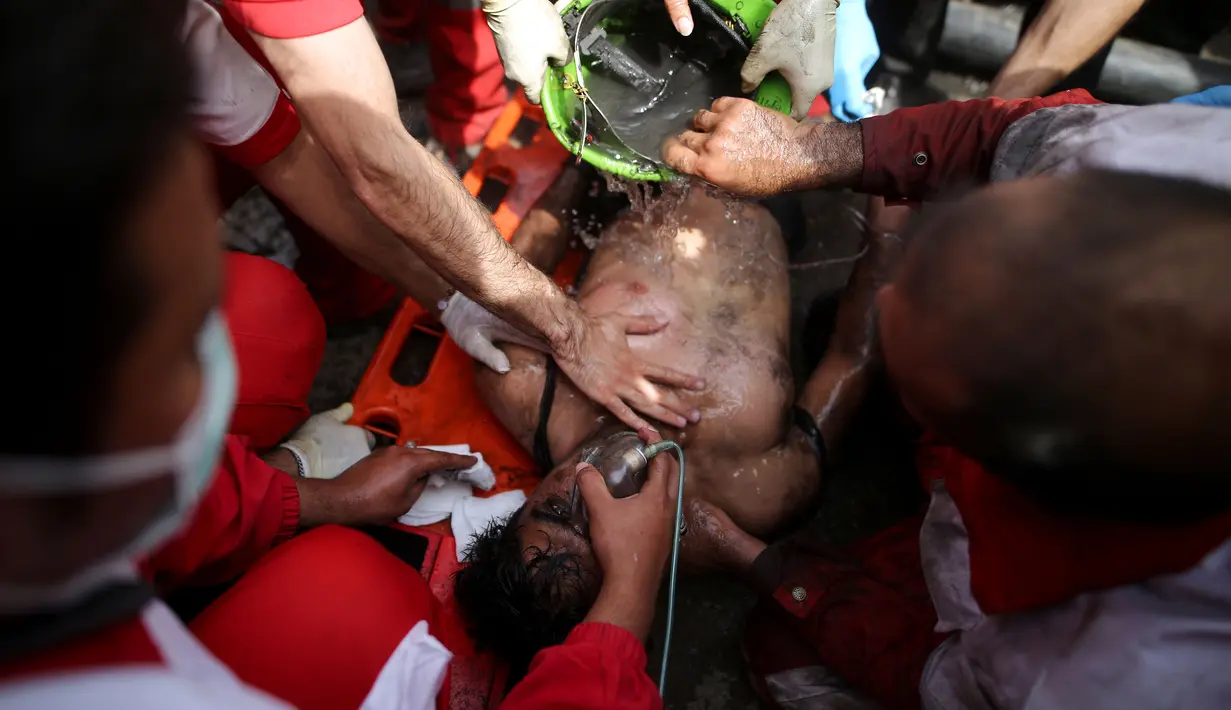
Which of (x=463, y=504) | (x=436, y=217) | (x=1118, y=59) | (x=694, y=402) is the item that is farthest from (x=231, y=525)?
(x=1118, y=59)

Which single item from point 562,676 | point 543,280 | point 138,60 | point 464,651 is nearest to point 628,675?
point 562,676

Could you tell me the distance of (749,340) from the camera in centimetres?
195

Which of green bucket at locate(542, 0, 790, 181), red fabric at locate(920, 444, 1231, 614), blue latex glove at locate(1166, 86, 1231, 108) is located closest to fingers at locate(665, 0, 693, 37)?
green bucket at locate(542, 0, 790, 181)

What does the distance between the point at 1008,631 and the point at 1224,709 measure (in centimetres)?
29

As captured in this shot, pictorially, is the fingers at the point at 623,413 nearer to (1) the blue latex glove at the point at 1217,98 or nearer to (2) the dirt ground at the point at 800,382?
(2) the dirt ground at the point at 800,382

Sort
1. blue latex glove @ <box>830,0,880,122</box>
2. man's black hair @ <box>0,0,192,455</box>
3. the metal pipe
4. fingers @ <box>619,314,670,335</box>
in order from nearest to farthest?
1. man's black hair @ <box>0,0,192,455</box>
2. fingers @ <box>619,314,670,335</box>
3. blue latex glove @ <box>830,0,880,122</box>
4. the metal pipe

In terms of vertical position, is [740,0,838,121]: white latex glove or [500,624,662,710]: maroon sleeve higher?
[740,0,838,121]: white latex glove

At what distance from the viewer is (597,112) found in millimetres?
1795

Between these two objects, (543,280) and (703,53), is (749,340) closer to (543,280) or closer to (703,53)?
(543,280)

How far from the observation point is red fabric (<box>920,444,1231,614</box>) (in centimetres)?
95

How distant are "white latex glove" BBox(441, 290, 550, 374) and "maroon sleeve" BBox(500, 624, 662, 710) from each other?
31.4 inches

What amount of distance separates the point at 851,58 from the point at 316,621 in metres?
2.21

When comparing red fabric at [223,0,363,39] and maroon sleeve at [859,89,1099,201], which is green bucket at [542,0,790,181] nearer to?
maroon sleeve at [859,89,1099,201]

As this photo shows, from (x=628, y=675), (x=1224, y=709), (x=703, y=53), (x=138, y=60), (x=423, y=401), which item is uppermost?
(x=138, y=60)
